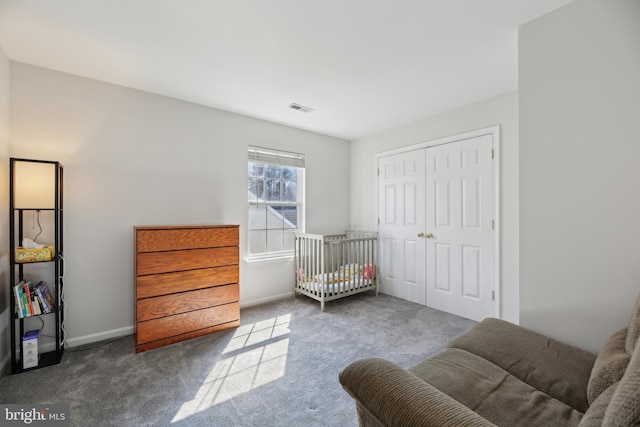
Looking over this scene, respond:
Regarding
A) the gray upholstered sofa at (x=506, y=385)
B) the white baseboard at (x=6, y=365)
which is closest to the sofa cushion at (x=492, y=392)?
the gray upholstered sofa at (x=506, y=385)

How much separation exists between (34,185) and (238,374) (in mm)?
2232

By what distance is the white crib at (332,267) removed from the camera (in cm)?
340

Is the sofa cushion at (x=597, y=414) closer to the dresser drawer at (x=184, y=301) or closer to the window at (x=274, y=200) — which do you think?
the dresser drawer at (x=184, y=301)

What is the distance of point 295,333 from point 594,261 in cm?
229

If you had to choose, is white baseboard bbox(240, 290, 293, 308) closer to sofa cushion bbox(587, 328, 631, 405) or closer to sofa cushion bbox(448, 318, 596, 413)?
sofa cushion bbox(448, 318, 596, 413)

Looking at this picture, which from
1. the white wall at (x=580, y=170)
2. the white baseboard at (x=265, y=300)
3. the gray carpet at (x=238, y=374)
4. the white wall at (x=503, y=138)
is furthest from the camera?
the white baseboard at (x=265, y=300)

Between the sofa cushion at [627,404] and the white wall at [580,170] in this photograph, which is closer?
the sofa cushion at [627,404]

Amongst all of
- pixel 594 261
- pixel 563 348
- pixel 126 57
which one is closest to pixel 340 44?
pixel 126 57

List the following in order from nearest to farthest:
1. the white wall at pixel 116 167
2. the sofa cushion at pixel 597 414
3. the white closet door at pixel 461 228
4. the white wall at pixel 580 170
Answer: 1. the sofa cushion at pixel 597 414
2. the white wall at pixel 580 170
3. the white wall at pixel 116 167
4. the white closet door at pixel 461 228

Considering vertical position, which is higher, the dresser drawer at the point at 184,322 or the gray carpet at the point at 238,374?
the dresser drawer at the point at 184,322

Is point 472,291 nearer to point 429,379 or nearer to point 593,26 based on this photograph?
point 429,379

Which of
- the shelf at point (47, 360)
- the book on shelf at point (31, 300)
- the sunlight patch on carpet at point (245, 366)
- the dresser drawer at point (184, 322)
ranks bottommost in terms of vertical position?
the sunlight patch on carpet at point (245, 366)

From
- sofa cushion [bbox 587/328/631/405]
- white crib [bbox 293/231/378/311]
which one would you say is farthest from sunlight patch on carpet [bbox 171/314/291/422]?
sofa cushion [bbox 587/328/631/405]

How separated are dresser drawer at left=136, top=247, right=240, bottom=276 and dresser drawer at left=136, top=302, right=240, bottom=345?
1.41 ft
